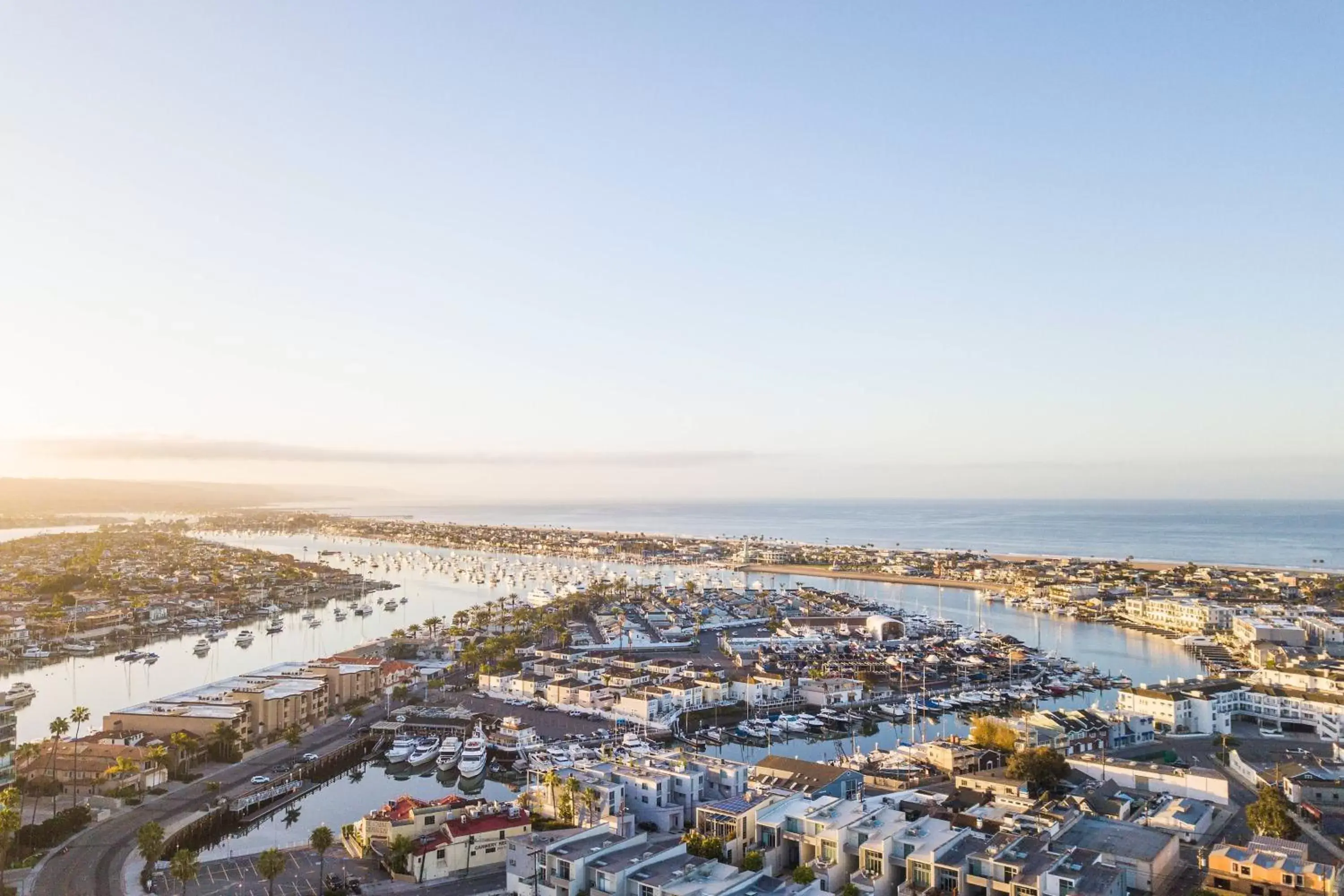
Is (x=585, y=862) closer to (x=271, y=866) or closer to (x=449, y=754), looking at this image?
(x=271, y=866)

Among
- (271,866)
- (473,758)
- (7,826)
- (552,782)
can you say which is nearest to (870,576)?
(473,758)

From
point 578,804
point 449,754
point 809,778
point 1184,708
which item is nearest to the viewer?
point 578,804

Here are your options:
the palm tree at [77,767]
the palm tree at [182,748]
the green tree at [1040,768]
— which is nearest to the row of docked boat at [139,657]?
the palm tree at [77,767]

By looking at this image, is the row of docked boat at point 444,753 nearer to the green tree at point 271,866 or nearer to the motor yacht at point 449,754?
the motor yacht at point 449,754

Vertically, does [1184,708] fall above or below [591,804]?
below

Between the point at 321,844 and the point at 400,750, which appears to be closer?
the point at 321,844

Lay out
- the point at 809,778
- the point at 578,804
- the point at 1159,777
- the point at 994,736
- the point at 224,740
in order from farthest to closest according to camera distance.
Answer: the point at 224,740 → the point at 994,736 → the point at 1159,777 → the point at 809,778 → the point at 578,804

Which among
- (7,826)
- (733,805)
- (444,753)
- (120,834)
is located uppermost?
(7,826)
